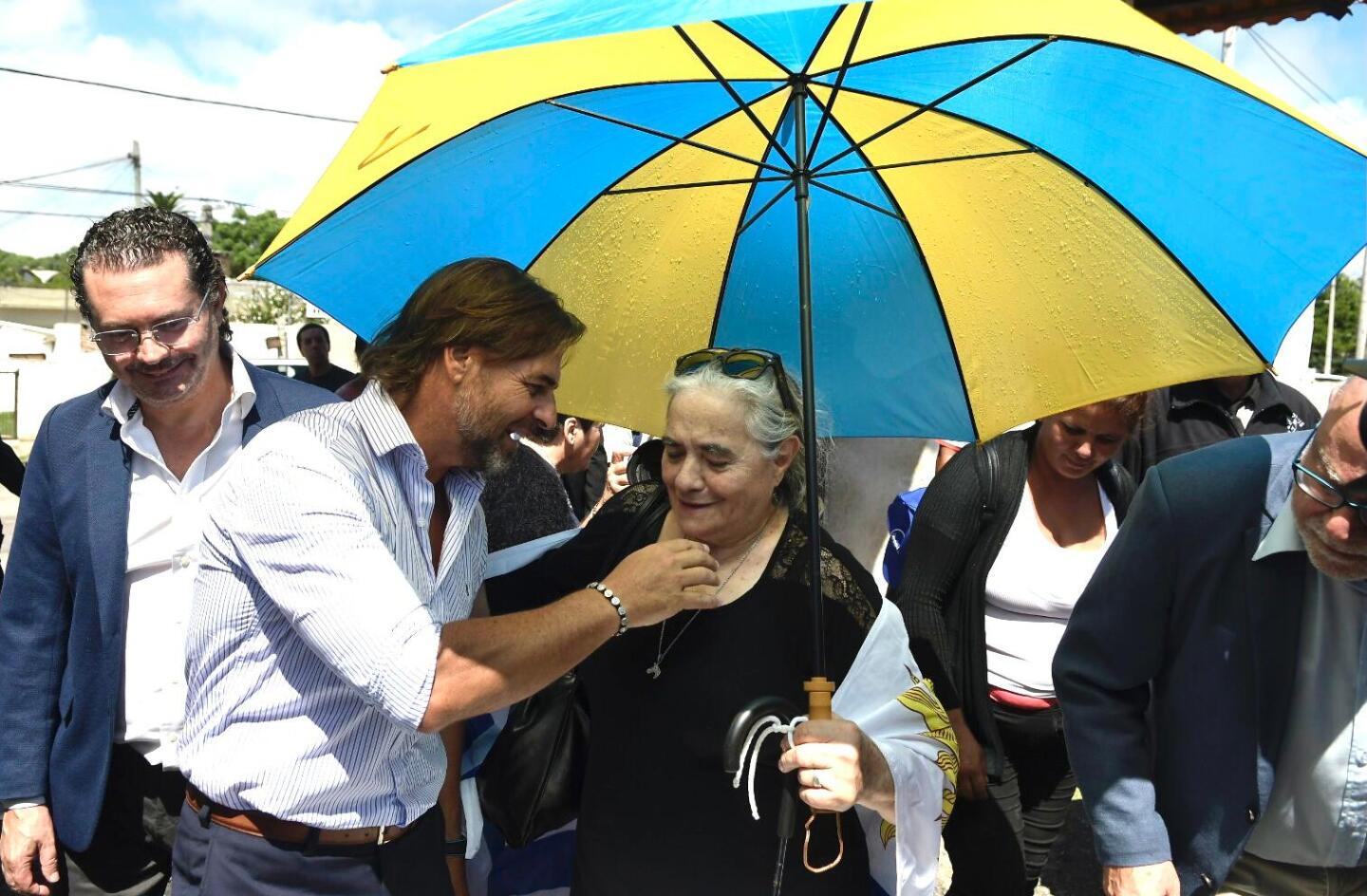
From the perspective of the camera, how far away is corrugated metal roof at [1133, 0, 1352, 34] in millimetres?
6387

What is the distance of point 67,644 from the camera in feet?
7.79

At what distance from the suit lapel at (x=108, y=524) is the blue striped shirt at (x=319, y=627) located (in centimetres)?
56

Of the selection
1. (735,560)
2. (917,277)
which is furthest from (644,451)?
(917,277)

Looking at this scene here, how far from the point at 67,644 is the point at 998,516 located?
88.6 inches

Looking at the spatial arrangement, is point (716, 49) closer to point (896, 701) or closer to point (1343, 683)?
point (896, 701)

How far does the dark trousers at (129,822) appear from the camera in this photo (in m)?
2.41

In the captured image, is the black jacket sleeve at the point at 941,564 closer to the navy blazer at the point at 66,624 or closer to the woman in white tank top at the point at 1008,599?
the woman in white tank top at the point at 1008,599

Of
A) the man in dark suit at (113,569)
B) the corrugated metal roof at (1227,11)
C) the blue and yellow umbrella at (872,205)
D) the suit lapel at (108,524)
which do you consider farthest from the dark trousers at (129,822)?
the corrugated metal roof at (1227,11)

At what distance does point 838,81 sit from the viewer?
2174 millimetres

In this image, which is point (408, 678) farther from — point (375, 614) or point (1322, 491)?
point (1322, 491)

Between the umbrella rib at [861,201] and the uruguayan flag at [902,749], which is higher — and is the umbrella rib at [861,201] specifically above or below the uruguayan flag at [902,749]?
above

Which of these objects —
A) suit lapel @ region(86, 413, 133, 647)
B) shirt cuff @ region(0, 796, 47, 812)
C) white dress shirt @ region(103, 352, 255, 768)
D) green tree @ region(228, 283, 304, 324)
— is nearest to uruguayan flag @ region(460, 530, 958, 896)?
white dress shirt @ region(103, 352, 255, 768)

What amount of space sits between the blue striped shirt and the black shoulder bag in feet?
1.07

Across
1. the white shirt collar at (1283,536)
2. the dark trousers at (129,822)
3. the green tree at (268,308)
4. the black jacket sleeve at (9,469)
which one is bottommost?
the dark trousers at (129,822)
